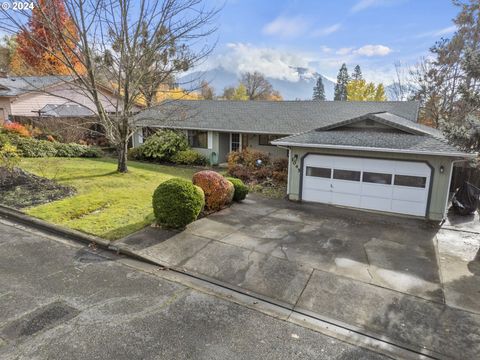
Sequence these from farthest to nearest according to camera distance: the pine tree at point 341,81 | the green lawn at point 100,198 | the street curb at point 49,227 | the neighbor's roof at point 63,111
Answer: the pine tree at point 341,81 → the neighbor's roof at point 63,111 → the green lawn at point 100,198 → the street curb at point 49,227

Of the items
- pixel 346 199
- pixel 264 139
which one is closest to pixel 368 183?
pixel 346 199

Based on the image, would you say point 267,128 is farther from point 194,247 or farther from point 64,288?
point 64,288

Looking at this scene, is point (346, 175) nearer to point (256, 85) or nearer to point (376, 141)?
point (376, 141)

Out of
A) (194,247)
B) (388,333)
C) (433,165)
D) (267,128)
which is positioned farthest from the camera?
(267,128)

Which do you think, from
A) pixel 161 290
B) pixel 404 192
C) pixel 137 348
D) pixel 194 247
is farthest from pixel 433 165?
pixel 137 348

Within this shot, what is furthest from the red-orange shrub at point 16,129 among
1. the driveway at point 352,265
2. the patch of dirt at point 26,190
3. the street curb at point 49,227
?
the driveway at point 352,265

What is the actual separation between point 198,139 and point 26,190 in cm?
1157

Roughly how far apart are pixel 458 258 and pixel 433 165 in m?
3.81

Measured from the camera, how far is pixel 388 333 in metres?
4.67

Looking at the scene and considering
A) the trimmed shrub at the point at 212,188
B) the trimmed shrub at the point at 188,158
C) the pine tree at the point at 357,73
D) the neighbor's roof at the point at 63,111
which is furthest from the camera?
the pine tree at the point at 357,73

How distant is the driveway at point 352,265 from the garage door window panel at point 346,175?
5.67 feet

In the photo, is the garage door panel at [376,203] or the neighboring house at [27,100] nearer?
the garage door panel at [376,203]

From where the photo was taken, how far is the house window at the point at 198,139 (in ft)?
67.6

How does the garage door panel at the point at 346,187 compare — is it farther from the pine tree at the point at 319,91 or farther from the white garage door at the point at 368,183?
the pine tree at the point at 319,91
